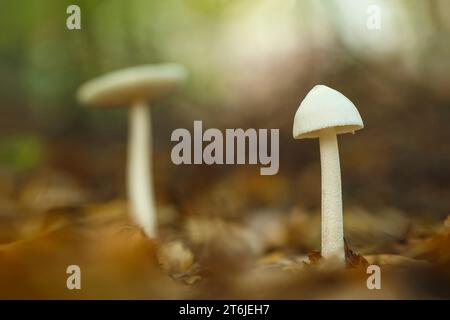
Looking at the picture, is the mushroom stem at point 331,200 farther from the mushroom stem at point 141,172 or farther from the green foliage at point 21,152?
the green foliage at point 21,152

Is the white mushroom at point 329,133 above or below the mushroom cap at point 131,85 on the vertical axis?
below

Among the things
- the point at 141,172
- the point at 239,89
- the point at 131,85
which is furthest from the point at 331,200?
the point at 131,85

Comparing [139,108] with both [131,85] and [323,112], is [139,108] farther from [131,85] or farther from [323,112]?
[323,112]

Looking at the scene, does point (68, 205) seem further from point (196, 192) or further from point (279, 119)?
point (279, 119)

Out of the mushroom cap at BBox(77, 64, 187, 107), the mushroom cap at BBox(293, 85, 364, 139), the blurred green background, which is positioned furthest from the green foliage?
the mushroom cap at BBox(293, 85, 364, 139)

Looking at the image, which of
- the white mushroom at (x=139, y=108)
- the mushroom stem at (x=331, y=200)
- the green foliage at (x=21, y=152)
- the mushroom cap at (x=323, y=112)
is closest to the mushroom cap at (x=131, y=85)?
the white mushroom at (x=139, y=108)

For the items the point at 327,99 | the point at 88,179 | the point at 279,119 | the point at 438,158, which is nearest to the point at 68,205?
the point at 88,179

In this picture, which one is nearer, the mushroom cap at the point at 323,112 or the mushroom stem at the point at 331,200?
the mushroom cap at the point at 323,112
